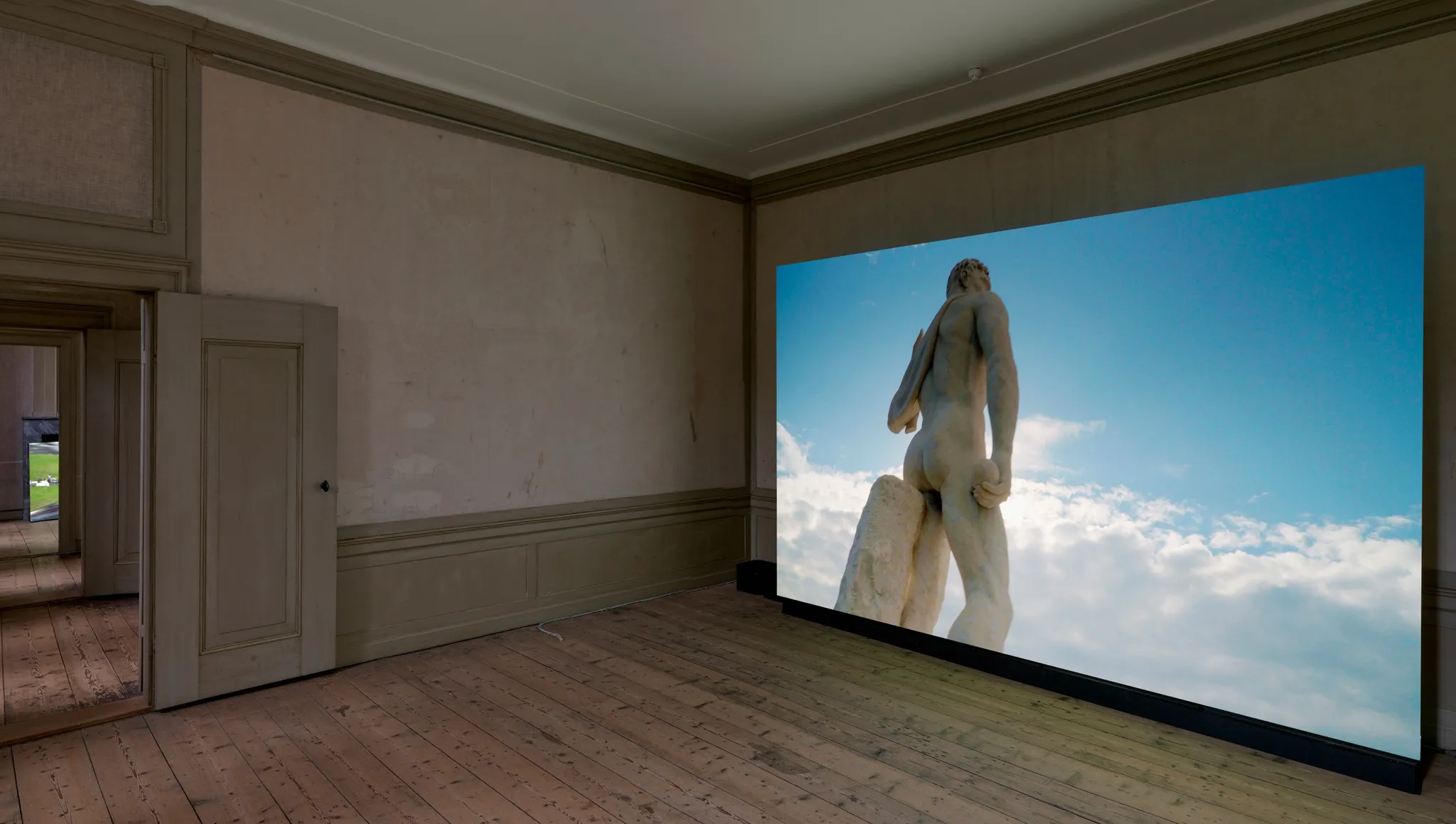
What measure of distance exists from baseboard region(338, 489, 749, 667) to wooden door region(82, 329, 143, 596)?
2.71 metres

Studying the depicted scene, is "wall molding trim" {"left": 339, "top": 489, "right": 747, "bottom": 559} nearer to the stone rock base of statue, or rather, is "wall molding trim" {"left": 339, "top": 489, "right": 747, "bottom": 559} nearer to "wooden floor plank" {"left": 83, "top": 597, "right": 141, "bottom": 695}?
"wooden floor plank" {"left": 83, "top": 597, "right": 141, "bottom": 695}

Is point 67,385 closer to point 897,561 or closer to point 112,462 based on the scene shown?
point 112,462

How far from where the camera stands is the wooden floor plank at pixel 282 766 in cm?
276

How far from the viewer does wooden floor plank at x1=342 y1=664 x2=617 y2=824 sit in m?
2.78

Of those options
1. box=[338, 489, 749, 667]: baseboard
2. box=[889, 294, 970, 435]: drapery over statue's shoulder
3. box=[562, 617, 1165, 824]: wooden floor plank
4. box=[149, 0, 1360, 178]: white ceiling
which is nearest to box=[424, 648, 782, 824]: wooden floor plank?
box=[338, 489, 749, 667]: baseboard

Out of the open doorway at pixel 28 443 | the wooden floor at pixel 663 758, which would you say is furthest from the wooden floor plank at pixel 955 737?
the open doorway at pixel 28 443

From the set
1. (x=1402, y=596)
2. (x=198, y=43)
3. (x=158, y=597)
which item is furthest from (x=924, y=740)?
(x=198, y=43)

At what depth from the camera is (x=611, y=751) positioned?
325cm

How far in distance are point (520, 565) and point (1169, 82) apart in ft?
15.4

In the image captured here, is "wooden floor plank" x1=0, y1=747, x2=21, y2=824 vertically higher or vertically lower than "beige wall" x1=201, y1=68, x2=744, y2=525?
lower

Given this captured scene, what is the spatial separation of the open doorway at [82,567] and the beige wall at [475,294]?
147 cm

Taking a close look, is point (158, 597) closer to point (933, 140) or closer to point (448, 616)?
point (448, 616)

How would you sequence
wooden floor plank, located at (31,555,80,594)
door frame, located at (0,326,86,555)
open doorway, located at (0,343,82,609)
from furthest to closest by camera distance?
open doorway, located at (0,343,82,609), door frame, located at (0,326,86,555), wooden floor plank, located at (31,555,80,594)

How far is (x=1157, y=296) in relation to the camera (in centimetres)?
352
